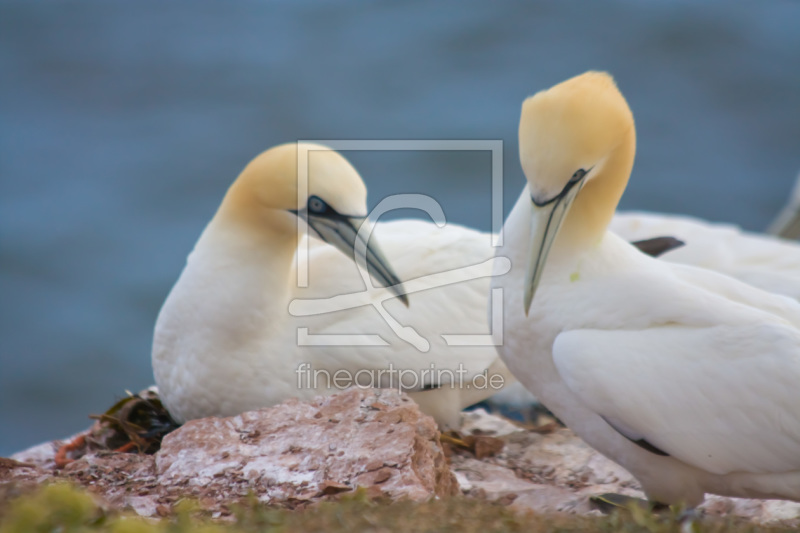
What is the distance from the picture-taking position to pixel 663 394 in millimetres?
3500

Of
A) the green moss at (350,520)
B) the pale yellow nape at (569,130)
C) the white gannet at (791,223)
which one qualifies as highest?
the pale yellow nape at (569,130)

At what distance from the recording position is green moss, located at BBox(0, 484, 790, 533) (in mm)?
2189

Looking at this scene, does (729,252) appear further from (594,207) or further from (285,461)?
(285,461)

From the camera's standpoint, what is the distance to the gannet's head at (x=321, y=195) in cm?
428

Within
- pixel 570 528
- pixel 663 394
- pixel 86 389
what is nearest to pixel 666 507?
pixel 663 394

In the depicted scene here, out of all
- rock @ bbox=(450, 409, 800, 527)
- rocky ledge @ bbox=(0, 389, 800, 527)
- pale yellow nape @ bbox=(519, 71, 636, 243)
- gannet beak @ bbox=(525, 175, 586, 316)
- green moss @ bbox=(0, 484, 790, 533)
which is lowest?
rock @ bbox=(450, 409, 800, 527)

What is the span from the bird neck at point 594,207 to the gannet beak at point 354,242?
2.74ft

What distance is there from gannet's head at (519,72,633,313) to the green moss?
98cm

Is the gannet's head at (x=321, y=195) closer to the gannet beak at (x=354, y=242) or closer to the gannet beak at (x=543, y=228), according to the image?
the gannet beak at (x=354, y=242)

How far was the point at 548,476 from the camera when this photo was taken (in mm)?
4391

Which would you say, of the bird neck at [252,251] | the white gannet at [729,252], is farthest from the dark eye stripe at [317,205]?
the white gannet at [729,252]

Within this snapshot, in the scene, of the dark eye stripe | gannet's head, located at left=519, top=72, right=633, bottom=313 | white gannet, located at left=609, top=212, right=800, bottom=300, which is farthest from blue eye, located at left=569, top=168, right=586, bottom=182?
white gannet, located at left=609, top=212, right=800, bottom=300

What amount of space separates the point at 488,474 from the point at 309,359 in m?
0.92

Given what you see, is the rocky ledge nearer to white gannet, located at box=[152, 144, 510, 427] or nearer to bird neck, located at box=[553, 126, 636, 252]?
white gannet, located at box=[152, 144, 510, 427]
